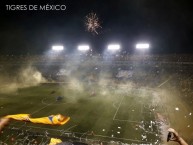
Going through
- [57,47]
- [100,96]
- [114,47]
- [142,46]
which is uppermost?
[57,47]

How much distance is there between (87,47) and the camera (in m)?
46.4

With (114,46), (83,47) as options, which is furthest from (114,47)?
(83,47)

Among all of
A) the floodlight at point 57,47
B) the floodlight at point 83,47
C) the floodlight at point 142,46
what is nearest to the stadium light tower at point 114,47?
the floodlight at point 142,46

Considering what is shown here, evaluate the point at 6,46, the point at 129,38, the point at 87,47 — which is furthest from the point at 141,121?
the point at 6,46

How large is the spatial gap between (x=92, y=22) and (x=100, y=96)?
16.8 meters

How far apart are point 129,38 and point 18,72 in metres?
30.2

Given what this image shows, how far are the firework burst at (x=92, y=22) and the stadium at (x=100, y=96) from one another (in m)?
9.22

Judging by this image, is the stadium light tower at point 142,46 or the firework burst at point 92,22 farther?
the firework burst at point 92,22

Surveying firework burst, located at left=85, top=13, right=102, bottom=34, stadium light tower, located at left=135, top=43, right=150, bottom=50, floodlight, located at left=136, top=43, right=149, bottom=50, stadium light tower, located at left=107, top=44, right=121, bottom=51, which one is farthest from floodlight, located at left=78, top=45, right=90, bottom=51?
floodlight, located at left=136, top=43, right=149, bottom=50

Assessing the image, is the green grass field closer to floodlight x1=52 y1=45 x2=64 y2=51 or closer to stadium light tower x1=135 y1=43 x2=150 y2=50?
stadium light tower x1=135 y1=43 x2=150 y2=50

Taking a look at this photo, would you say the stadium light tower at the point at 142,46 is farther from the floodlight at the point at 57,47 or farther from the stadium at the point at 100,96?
the floodlight at the point at 57,47

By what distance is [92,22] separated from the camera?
4216cm

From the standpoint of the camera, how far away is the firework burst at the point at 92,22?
137ft

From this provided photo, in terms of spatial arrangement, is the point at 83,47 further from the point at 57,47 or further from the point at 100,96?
the point at 100,96
